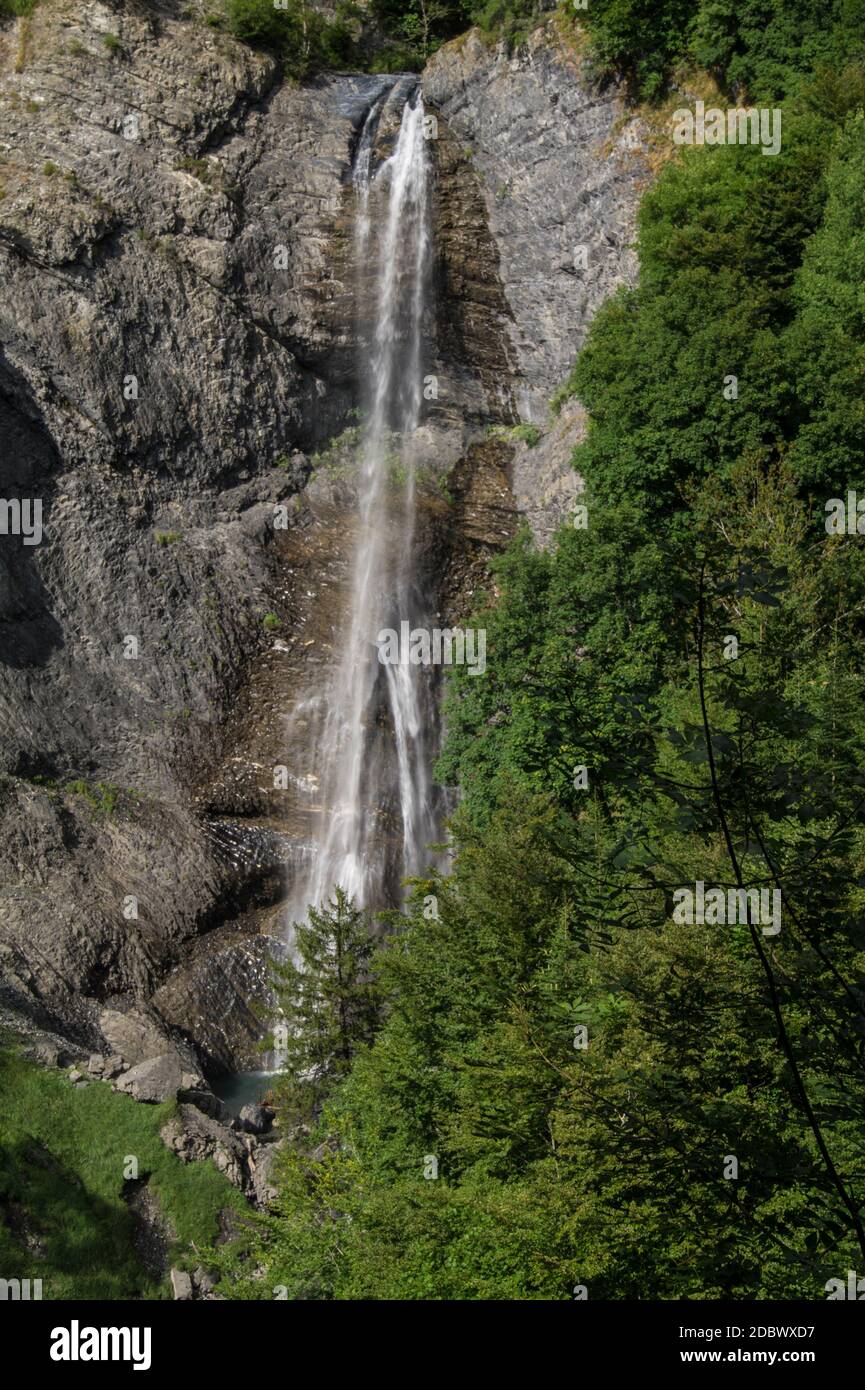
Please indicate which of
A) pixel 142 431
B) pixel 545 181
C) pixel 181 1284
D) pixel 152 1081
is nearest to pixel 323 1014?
pixel 152 1081

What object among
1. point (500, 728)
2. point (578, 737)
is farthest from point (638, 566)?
point (578, 737)

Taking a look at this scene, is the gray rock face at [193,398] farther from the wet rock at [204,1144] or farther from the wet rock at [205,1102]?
the wet rock at [204,1144]

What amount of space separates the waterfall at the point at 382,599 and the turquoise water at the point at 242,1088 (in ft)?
13.8

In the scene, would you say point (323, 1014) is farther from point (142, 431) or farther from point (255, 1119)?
point (142, 431)

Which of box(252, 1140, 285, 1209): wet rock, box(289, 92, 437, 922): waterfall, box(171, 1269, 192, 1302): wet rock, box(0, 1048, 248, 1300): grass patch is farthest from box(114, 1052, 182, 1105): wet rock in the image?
box(289, 92, 437, 922): waterfall

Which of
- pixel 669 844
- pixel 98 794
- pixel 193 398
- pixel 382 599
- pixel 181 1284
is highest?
pixel 193 398

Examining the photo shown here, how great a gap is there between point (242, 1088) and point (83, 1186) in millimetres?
6351

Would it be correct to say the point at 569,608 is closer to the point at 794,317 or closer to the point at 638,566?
the point at 638,566

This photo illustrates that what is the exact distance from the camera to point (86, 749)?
32469 mm

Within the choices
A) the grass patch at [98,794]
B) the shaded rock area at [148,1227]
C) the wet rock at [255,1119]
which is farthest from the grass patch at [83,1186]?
the grass patch at [98,794]

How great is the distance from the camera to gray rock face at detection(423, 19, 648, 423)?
37.0 meters

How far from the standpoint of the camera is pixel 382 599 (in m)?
35.0

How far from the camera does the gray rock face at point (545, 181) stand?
37.0m
